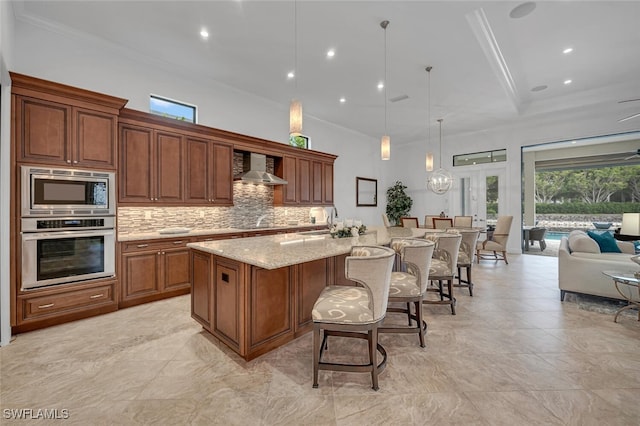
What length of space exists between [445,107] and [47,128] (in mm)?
6832

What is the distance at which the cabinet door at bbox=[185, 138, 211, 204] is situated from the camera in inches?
164

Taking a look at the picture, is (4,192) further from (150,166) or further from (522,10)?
(522,10)

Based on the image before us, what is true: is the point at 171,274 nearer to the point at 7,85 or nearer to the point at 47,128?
the point at 47,128

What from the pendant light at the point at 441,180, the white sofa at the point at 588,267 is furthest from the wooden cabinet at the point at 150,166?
the white sofa at the point at 588,267

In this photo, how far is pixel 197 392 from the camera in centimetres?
183

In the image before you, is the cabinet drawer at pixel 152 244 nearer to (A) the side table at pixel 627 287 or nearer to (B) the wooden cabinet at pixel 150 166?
(B) the wooden cabinet at pixel 150 166

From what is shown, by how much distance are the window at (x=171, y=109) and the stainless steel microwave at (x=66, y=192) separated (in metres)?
1.64

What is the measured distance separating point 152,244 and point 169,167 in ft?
3.84

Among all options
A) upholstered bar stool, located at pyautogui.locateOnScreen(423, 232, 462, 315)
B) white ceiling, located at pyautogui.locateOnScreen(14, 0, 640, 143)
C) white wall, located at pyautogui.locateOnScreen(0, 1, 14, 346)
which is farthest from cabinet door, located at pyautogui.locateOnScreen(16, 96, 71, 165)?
upholstered bar stool, located at pyautogui.locateOnScreen(423, 232, 462, 315)

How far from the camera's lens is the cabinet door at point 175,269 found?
3648 millimetres

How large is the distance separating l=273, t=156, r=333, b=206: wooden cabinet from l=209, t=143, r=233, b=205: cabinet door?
1.21 metres

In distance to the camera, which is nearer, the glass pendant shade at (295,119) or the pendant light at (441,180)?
the glass pendant shade at (295,119)

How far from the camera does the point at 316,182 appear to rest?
6395 millimetres

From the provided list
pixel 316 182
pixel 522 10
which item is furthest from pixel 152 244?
pixel 522 10
